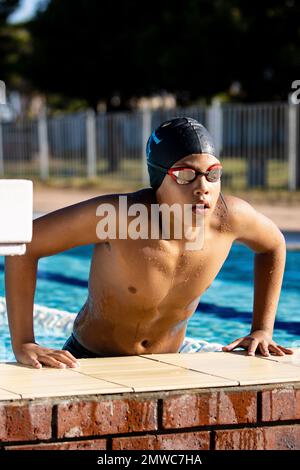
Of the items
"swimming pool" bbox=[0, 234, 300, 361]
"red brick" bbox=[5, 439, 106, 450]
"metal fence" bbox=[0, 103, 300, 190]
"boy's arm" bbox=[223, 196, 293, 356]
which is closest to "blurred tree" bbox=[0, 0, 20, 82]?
"metal fence" bbox=[0, 103, 300, 190]

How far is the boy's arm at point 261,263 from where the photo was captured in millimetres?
4012

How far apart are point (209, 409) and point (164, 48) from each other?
22.4m

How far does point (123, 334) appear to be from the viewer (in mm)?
4031

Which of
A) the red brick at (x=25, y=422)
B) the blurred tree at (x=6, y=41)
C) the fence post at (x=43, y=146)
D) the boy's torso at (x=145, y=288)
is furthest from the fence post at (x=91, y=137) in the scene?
the red brick at (x=25, y=422)

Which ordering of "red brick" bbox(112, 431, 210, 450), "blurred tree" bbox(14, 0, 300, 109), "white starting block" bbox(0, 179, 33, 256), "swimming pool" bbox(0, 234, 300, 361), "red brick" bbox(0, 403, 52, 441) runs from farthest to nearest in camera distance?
1. "blurred tree" bbox(14, 0, 300, 109)
2. "swimming pool" bbox(0, 234, 300, 361)
3. "red brick" bbox(112, 431, 210, 450)
4. "red brick" bbox(0, 403, 52, 441)
5. "white starting block" bbox(0, 179, 33, 256)

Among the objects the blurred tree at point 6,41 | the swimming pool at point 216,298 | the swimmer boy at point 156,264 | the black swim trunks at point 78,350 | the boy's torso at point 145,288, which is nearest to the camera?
the swimmer boy at point 156,264

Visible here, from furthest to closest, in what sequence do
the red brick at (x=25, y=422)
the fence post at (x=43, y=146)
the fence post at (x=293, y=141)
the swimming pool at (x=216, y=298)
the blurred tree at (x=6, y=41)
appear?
1. the blurred tree at (x=6, y=41)
2. the fence post at (x=43, y=146)
3. the fence post at (x=293, y=141)
4. the swimming pool at (x=216, y=298)
5. the red brick at (x=25, y=422)

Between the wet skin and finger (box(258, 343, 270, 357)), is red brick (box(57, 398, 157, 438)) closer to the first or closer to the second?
the wet skin

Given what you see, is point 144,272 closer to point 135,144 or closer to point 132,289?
point 132,289

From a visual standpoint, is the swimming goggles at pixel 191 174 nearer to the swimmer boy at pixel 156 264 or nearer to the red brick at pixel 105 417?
the swimmer boy at pixel 156 264

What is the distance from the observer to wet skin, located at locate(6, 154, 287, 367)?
12.3ft

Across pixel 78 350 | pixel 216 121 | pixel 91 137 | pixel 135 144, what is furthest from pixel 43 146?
pixel 78 350

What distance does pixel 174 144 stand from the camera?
3.75 meters
